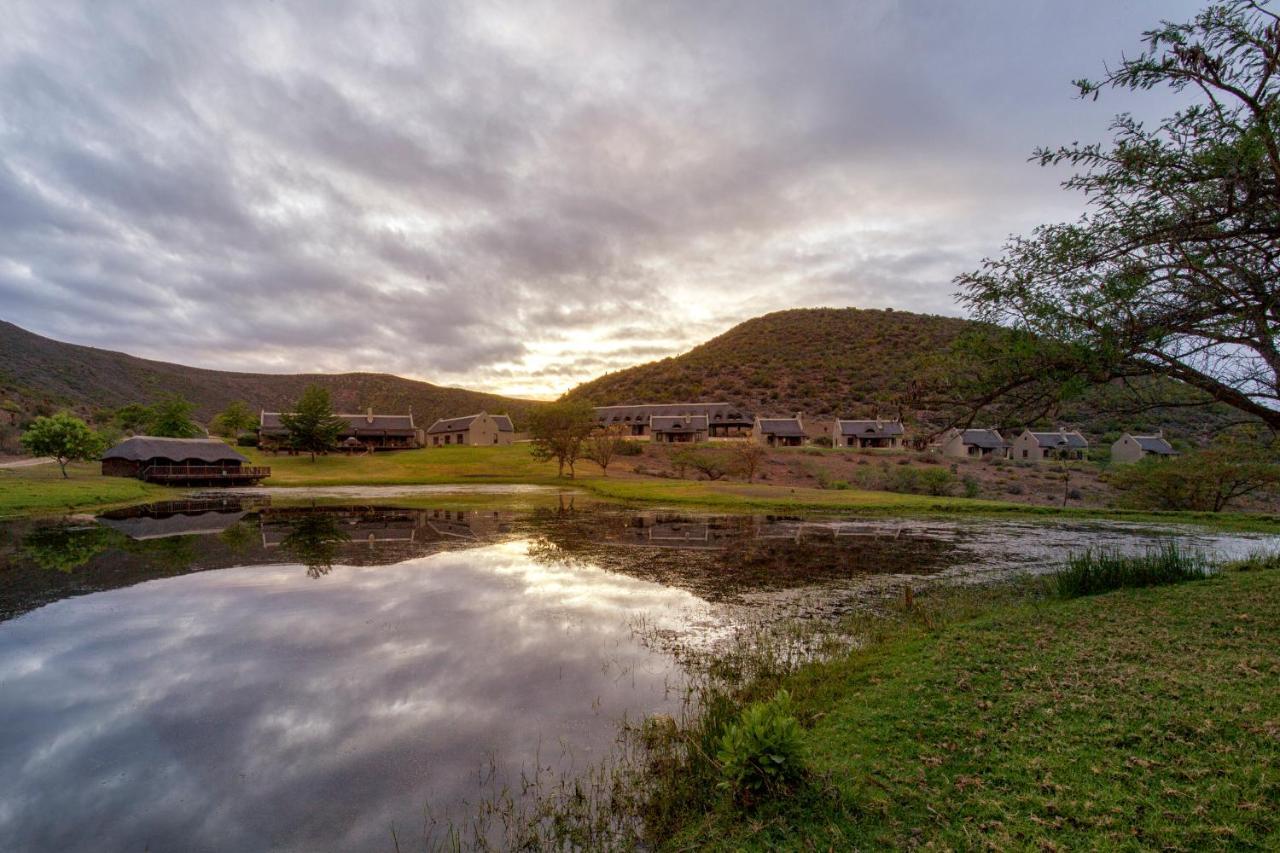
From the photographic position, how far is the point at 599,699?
10.1 m

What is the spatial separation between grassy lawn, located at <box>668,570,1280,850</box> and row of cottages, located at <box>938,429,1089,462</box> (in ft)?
275

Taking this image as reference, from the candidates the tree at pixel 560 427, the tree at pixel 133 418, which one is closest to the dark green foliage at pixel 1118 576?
the tree at pixel 560 427

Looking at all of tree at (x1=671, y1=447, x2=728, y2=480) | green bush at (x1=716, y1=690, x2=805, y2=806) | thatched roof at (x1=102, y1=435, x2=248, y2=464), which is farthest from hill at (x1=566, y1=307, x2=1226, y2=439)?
green bush at (x1=716, y1=690, x2=805, y2=806)

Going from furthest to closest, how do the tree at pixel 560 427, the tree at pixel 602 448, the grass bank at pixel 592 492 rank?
the tree at pixel 602 448 → the tree at pixel 560 427 → the grass bank at pixel 592 492

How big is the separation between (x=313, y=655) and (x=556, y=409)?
55768 millimetres

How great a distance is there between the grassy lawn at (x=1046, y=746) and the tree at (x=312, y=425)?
282ft

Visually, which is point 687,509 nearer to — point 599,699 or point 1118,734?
point 599,699

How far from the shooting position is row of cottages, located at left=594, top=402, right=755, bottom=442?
96537mm

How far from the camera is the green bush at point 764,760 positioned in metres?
6.15

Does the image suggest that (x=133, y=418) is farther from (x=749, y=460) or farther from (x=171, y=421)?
(x=749, y=460)

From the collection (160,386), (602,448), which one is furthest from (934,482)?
(160,386)

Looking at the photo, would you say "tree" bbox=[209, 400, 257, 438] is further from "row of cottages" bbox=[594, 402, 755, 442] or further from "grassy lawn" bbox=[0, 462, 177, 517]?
"row of cottages" bbox=[594, 402, 755, 442]

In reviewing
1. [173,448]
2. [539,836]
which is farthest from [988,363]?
[173,448]

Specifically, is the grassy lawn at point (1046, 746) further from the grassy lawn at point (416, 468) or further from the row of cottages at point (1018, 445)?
the row of cottages at point (1018, 445)
